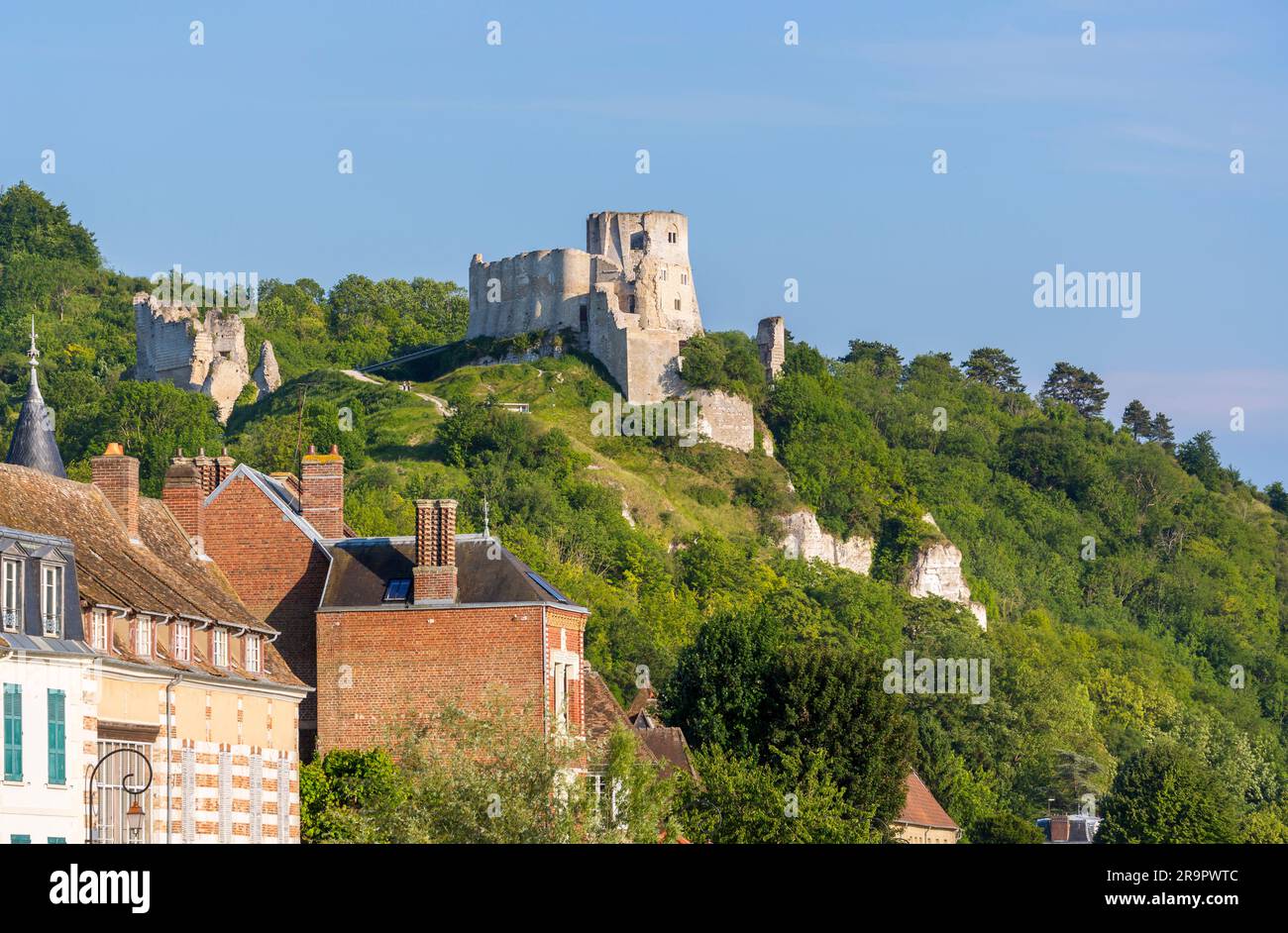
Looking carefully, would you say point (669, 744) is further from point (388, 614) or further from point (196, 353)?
point (196, 353)

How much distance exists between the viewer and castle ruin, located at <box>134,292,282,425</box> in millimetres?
164000

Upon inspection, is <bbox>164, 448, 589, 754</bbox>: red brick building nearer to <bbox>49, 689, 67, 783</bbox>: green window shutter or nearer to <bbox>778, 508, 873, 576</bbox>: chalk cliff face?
<bbox>49, 689, 67, 783</bbox>: green window shutter

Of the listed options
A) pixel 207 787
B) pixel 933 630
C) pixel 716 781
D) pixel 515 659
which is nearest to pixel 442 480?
pixel 933 630

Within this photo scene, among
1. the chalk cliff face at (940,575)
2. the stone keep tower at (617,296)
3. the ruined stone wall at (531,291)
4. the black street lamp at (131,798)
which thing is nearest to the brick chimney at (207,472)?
the black street lamp at (131,798)

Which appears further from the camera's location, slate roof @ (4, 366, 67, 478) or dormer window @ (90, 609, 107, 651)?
slate roof @ (4, 366, 67, 478)

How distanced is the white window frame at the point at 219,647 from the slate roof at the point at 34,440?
1136cm

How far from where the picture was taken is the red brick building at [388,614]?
154 feet

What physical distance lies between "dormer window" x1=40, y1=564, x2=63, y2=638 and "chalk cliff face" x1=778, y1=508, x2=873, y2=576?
4613 inches

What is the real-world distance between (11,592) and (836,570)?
120 metres

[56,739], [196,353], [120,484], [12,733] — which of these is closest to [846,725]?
[120,484]

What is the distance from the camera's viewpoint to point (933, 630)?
450 ft

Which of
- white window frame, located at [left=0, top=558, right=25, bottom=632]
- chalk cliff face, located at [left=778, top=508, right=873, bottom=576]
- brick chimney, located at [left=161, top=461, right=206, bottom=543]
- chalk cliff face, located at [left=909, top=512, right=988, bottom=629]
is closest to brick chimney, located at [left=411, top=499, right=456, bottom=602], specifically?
brick chimney, located at [left=161, top=461, right=206, bottom=543]

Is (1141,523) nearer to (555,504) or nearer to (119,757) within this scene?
(555,504)
